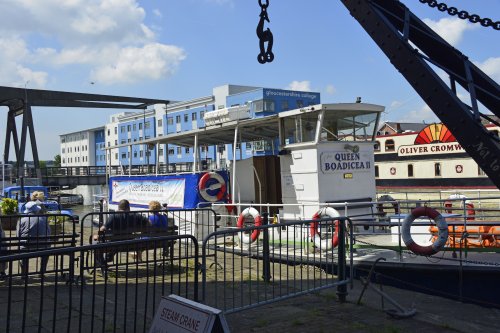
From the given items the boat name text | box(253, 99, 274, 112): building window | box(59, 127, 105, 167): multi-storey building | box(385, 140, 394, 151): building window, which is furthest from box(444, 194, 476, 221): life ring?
box(59, 127, 105, 167): multi-storey building

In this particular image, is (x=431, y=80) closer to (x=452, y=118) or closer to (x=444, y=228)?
(x=452, y=118)

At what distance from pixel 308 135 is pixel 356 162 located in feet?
4.40

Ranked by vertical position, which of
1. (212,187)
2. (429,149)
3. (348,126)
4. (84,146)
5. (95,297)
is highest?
(84,146)

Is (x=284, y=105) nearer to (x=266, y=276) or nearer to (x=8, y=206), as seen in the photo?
(x=8, y=206)

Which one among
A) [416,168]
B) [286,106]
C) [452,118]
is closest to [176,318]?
[452,118]

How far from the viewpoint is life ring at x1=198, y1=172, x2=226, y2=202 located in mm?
13148

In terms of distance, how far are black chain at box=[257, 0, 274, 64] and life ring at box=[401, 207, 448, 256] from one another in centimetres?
340

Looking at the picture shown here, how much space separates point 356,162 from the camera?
38.8 feet

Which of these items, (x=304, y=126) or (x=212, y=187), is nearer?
(x=304, y=126)

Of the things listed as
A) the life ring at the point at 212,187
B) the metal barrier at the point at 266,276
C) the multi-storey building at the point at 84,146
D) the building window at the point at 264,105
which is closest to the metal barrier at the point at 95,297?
the metal barrier at the point at 266,276

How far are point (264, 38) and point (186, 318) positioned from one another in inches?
202

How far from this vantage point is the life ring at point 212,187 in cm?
1315

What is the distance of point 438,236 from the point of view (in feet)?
24.8

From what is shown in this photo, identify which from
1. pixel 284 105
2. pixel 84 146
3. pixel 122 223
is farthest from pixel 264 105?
pixel 84 146
